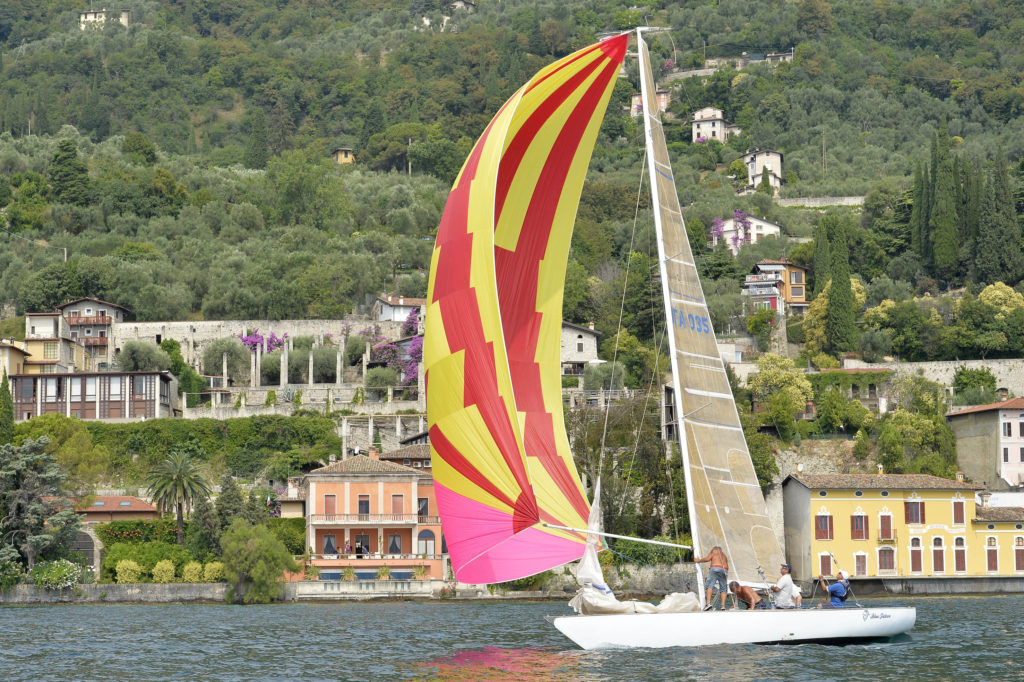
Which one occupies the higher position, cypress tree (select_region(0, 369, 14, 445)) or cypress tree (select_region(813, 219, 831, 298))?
cypress tree (select_region(813, 219, 831, 298))

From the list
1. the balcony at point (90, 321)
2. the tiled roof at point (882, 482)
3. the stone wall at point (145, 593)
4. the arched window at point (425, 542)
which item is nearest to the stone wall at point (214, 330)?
the balcony at point (90, 321)

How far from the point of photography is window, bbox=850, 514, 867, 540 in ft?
180

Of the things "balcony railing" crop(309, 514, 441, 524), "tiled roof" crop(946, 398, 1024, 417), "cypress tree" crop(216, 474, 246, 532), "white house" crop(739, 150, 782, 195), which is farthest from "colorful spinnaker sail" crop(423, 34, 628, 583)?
"white house" crop(739, 150, 782, 195)

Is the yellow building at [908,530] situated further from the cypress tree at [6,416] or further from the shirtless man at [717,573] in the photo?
the cypress tree at [6,416]

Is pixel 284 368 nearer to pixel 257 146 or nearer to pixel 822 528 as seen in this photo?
pixel 822 528

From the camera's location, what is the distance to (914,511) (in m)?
55.2

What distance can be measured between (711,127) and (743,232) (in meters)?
43.0

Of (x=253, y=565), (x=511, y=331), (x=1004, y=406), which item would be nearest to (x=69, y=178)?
(x=253, y=565)

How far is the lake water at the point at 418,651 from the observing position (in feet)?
86.7

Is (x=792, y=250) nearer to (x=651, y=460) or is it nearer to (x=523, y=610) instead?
(x=651, y=460)

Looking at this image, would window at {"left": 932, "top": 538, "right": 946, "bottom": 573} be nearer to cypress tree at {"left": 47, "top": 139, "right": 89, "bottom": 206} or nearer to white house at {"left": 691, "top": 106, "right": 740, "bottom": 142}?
cypress tree at {"left": 47, "top": 139, "right": 89, "bottom": 206}

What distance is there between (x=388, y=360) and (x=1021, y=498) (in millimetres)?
31743

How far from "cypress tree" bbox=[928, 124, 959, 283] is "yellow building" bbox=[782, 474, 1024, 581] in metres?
30.0

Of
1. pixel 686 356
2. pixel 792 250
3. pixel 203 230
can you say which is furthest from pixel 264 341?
pixel 686 356
